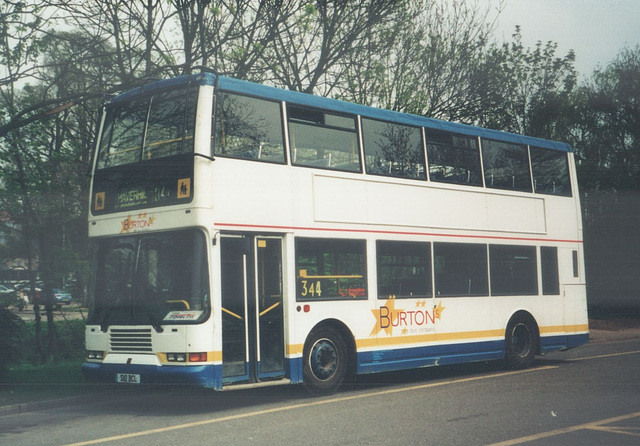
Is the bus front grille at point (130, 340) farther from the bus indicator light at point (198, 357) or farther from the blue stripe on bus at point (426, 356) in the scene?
the blue stripe on bus at point (426, 356)

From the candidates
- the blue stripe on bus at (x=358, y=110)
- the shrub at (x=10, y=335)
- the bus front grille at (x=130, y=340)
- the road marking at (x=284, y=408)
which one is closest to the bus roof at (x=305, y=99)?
the blue stripe on bus at (x=358, y=110)

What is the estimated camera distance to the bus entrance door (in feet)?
34.6

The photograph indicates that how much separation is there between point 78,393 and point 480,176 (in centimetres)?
771

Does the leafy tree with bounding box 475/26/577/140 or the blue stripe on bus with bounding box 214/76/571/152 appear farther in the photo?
the leafy tree with bounding box 475/26/577/140

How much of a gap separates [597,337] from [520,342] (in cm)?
1021

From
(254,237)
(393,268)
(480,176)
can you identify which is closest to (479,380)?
(393,268)

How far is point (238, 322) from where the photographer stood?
10641 millimetres

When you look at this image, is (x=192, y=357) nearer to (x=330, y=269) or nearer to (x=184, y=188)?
(x=184, y=188)

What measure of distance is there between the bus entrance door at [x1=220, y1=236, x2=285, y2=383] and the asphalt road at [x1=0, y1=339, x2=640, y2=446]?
53 centimetres

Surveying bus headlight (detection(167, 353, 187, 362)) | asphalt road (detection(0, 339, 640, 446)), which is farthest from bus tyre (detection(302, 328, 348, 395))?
bus headlight (detection(167, 353, 187, 362))

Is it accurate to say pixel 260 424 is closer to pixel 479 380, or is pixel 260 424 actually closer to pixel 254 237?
pixel 254 237

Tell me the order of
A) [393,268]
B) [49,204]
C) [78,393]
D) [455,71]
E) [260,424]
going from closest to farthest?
[260,424]
[78,393]
[393,268]
[49,204]
[455,71]

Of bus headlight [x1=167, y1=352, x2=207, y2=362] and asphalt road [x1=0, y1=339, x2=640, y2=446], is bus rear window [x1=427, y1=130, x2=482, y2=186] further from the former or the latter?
bus headlight [x1=167, y1=352, x2=207, y2=362]

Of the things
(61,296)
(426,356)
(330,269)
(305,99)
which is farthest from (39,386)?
(426,356)
